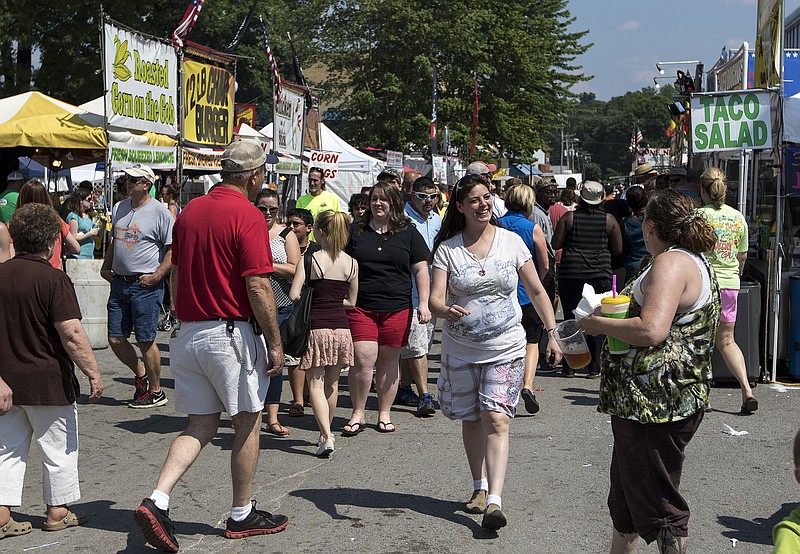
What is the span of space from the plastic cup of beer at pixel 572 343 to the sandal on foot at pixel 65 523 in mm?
2856

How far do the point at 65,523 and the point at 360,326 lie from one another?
2790mm

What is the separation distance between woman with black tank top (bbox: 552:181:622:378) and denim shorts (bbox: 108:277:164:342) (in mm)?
4110

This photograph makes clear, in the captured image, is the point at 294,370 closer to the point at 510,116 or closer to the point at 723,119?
the point at 723,119

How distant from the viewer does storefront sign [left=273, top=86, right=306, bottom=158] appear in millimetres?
14336

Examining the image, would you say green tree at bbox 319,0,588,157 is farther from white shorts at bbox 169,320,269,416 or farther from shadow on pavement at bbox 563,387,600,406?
white shorts at bbox 169,320,269,416

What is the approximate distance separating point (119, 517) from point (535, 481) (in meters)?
2.57

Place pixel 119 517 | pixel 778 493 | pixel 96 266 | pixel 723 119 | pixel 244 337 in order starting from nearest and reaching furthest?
pixel 244 337, pixel 119 517, pixel 778 493, pixel 723 119, pixel 96 266

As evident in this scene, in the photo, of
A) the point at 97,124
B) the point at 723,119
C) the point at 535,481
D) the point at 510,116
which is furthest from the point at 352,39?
the point at 535,481

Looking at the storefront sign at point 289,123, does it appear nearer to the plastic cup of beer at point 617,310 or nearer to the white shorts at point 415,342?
the white shorts at point 415,342

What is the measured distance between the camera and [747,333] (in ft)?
30.7

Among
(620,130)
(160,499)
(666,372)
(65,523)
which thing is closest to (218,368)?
(160,499)

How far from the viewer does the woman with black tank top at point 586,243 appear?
998cm

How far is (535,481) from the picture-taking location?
629cm

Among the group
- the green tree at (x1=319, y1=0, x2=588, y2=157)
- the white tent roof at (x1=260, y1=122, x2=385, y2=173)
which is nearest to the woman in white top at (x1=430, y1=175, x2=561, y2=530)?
the white tent roof at (x1=260, y1=122, x2=385, y2=173)
